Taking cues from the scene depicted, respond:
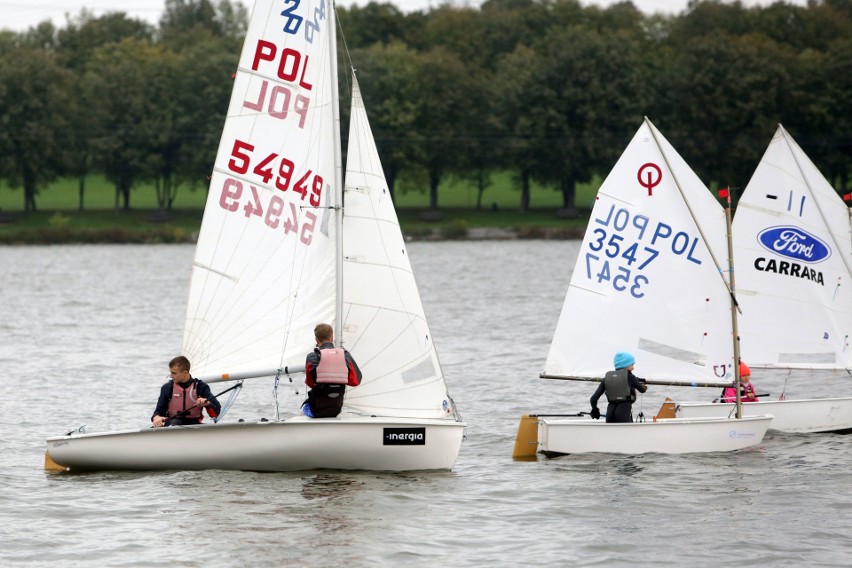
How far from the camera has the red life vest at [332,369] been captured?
59.5ft

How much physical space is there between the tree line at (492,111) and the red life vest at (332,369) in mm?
79000

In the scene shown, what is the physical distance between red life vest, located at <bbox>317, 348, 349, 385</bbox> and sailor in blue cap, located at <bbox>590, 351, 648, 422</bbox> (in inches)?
157

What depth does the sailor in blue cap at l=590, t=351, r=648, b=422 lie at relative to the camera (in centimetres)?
2022

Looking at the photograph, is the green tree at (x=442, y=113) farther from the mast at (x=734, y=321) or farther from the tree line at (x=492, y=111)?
the mast at (x=734, y=321)

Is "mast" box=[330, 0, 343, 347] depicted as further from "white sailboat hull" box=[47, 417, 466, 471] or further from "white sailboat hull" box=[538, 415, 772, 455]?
"white sailboat hull" box=[538, 415, 772, 455]

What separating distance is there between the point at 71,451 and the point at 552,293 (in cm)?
3988

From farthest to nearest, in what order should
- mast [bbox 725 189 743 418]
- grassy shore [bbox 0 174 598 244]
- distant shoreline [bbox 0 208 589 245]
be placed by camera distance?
grassy shore [bbox 0 174 598 244] < distant shoreline [bbox 0 208 589 245] < mast [bbox 725 189 743 418]

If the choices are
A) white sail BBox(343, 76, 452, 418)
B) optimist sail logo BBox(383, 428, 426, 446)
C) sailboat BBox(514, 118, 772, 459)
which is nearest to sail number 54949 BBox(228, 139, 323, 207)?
white sail BBox(343, 76, 452, 418)

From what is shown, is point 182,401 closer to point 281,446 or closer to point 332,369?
point 281,446

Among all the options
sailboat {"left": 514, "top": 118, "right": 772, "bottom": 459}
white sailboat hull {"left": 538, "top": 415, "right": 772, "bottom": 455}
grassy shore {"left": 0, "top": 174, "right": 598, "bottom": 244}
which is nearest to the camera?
white sailboat hull {"left": 538, "top": 415, "right": 772, "bottom": 455}

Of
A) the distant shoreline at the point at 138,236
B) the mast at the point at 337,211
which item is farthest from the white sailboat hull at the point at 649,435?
the distant shoreline at the point at 138,236

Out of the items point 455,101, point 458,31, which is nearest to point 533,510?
point 455,101

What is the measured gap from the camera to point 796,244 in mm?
24703

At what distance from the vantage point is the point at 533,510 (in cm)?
1809
